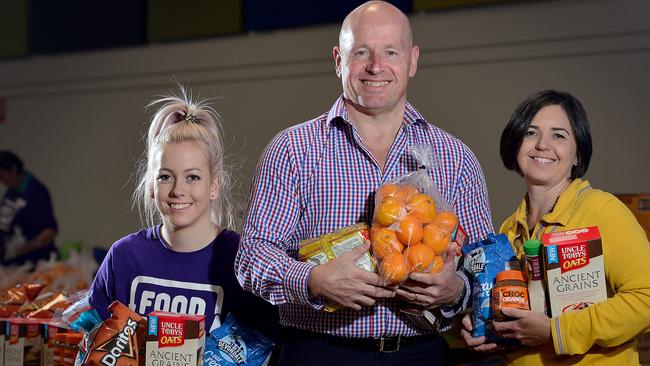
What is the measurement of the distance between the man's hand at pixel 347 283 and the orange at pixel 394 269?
0.07 ft

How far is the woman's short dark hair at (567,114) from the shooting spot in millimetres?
2045

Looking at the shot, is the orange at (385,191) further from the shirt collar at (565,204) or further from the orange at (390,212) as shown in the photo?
the shirt collar at (565,204)

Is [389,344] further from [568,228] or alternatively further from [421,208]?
[568,228]

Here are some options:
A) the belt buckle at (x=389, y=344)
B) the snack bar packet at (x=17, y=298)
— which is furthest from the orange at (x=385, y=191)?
the snack bar packet at (x=17, y=298)

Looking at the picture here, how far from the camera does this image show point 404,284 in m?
1.73

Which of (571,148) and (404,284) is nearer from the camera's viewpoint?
(404,284)

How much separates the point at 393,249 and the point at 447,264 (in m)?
0.15

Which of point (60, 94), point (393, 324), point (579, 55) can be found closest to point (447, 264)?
point (393, 324)

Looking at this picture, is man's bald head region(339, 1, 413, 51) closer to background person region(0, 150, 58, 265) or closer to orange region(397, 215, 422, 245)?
orange region(397, 215, 422, 245)

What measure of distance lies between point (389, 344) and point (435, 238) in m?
0.32

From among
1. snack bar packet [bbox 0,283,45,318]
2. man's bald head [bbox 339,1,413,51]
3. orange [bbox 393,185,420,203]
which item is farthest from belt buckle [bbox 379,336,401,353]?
snack bar packet [bbox 0,283,45,318]

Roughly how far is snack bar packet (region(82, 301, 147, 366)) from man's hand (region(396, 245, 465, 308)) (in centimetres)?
71

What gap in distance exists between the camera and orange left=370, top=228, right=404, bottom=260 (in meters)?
1.68

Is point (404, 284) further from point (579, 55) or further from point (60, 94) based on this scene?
point (60, 94)
